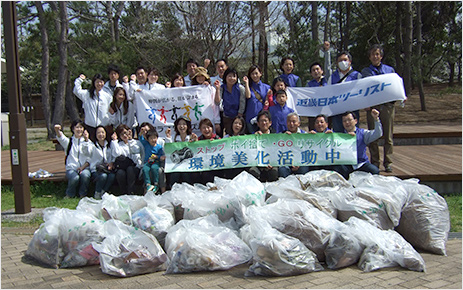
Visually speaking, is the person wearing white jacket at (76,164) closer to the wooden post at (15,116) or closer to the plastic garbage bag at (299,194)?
the wooden post at (15,116)

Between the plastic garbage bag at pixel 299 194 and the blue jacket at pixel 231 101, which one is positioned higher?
the blue jacket at pixel 231 101

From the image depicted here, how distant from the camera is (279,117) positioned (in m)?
6.59

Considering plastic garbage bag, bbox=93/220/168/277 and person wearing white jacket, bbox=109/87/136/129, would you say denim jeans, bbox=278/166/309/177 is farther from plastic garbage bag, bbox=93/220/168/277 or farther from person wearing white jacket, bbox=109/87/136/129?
person wearing white jacket, bbox=109/87/136/129

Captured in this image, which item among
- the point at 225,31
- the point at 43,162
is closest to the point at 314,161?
the point at 43,162

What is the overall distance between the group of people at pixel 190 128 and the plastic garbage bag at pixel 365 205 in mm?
1821

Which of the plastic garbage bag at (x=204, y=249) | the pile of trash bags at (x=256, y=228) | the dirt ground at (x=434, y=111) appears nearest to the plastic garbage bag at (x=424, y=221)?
the pile of trash bags at (x=256, y=228)

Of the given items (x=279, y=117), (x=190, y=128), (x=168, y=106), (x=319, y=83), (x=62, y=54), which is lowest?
(x=190, y=128)

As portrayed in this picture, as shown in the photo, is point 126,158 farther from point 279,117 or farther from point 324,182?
point 324,182

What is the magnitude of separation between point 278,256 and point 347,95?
4.05 meters

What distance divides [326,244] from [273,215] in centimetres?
54

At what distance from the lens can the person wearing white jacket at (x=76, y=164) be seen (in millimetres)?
6719

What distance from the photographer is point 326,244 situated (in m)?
3.96

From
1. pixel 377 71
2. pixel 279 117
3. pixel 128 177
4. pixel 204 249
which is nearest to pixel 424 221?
pixel 204 249

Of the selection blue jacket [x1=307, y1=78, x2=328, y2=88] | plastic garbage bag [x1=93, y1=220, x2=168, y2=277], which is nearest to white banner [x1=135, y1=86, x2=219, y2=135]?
blue jacket [x1=307, y1=78, x2=328, y2=88]
